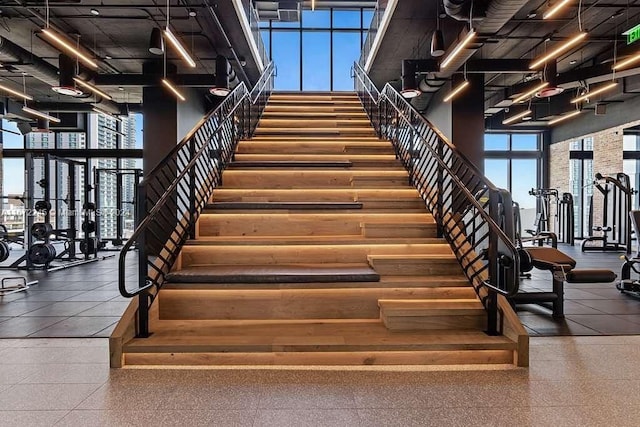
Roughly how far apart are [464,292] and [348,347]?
51.2 inches

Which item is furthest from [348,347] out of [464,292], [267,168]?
[267,168]

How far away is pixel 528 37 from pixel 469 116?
7.11ft

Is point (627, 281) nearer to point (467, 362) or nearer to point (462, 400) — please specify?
point (467, 362)

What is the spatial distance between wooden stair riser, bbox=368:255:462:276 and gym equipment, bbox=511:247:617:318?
769 millimetres

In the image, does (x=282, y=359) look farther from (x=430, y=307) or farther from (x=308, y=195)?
(x=308, y=195)

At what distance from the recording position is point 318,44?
626 inches

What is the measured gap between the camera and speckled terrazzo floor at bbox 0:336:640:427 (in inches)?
88.8

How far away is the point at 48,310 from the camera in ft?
15.0

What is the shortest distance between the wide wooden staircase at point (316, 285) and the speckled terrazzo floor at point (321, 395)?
154 millimetres

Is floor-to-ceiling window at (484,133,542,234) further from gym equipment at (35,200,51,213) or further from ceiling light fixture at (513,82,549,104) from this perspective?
gym equipment at (35,200,51,213)

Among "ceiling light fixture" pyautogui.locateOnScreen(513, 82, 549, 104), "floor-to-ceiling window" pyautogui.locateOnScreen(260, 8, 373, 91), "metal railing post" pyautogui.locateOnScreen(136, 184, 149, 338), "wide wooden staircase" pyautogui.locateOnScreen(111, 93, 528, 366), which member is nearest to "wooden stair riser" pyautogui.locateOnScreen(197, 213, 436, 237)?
"wide wooden staircase" pyautogui.locateOnScreen(111, 93, 528, 366)

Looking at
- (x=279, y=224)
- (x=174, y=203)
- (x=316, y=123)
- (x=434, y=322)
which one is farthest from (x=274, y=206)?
(x=316, y=123)

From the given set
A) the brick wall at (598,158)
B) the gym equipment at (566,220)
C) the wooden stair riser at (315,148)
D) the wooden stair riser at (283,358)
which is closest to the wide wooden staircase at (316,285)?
the wooden stair riser at (283,358)

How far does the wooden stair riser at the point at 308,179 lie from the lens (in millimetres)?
5574
